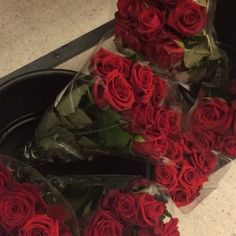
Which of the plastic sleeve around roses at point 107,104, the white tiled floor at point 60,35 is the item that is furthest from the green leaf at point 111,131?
the white tiled floor at point 60,35

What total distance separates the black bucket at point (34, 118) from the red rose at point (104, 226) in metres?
0.16

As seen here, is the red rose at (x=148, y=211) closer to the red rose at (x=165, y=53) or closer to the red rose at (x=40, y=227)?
the red rose at (x=40, y=227)

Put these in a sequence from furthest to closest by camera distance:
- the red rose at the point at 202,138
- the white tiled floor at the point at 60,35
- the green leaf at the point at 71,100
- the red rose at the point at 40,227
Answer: the white tiled floor at the point at 60,35 < the red rose at the point at 202,138 < the green leaf at the point at 71,100 < the red rose at the point at 40,227

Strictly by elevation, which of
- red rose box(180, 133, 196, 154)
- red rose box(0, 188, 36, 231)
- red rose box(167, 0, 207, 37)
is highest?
red rose box(167, 0, 207, 37)

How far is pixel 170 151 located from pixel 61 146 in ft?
0.50

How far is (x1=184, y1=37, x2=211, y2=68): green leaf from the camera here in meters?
0.61

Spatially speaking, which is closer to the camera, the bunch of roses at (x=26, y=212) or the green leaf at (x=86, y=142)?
the bunch of roses at (x=26, y=212)

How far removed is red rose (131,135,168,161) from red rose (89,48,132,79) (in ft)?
0.28

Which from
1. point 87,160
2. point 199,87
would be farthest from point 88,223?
point 199,87

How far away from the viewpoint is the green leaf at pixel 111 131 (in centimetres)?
52

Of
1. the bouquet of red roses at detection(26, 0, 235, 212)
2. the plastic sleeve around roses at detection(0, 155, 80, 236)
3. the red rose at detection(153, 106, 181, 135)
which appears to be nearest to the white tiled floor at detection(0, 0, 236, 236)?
the bouquet of red roses at detection(26, 0, 235, 212)

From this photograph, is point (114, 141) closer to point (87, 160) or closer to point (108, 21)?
point (87, 160)

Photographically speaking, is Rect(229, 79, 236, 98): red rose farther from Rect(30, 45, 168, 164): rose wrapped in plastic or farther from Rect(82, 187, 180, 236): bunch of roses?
Rect(82, 187, 180, 236): bunch of roses

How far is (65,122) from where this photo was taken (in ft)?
1.87
